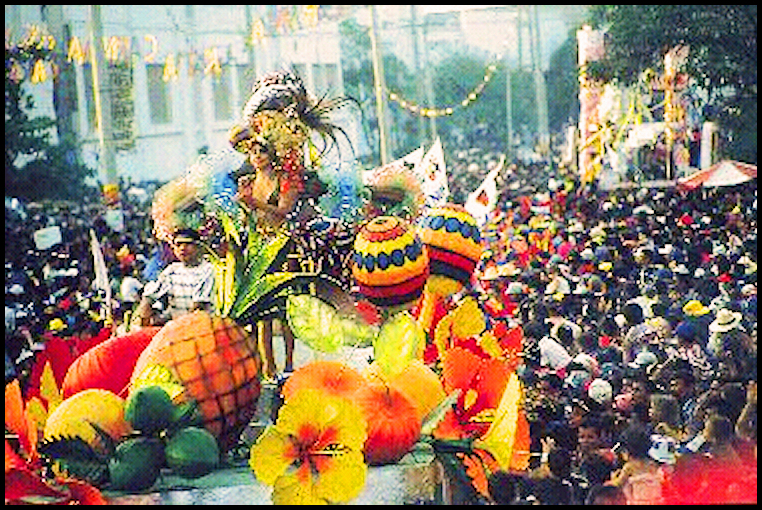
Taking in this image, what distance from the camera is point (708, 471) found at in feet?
18.4

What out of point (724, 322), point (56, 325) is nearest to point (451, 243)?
point (724, 322)

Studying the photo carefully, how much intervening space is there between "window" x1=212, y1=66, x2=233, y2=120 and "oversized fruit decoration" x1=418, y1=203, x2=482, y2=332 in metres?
42.7

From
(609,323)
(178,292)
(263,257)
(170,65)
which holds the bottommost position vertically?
(609,323)

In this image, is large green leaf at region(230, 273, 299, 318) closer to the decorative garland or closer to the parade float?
the parade float

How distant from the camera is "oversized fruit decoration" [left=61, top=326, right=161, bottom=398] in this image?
427 centimetres

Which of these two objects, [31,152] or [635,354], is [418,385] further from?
[31,152]

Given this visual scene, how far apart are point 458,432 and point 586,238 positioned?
38.6 ft

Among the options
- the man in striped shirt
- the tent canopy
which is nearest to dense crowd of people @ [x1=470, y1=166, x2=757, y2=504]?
the man in striped shirt

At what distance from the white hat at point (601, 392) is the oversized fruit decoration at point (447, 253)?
1.75 meters

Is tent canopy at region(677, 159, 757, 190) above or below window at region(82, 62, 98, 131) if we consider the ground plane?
below

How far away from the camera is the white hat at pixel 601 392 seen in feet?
23.2

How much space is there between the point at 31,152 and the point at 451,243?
24.3 metres

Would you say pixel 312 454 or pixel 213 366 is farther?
pixel 213 366

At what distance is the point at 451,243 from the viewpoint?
18.4ft
